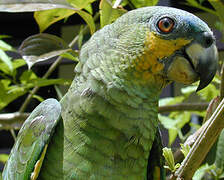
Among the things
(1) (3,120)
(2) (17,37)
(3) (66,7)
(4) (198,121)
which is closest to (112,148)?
(3) (66,7)

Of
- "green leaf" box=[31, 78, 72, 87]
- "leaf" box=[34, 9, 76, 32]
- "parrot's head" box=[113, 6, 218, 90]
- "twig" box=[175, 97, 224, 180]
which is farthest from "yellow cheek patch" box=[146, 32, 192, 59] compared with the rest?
"green leaf" box=[31, 78, 72, 87]

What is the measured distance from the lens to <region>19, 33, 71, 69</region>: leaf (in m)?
0.80

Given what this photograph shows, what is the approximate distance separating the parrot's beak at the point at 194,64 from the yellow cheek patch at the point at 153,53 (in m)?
0.01

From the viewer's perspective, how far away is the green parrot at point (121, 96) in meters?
0.62

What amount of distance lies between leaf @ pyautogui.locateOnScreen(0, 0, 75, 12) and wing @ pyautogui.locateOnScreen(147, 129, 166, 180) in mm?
365

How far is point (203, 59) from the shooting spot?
0.60 meters

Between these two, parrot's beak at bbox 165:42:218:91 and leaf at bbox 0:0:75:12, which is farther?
leaf at bbox 0:0:75:12

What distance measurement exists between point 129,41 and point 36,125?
0.27 m

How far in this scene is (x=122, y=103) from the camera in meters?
0.65

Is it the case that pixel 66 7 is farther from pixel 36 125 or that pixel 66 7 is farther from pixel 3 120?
pixel 3 120

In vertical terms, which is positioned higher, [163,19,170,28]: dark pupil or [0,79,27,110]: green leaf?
[163,19,170,28]: dark pupil

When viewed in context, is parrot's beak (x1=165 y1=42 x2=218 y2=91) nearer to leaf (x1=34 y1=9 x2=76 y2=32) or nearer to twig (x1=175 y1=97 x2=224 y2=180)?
→ twig (x1=175 y1=97 x2=224 y2=180)

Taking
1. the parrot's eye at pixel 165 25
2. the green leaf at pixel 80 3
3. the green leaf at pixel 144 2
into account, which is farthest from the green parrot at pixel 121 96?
the green leaf at pixel 144 2

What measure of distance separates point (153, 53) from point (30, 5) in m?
0.30
